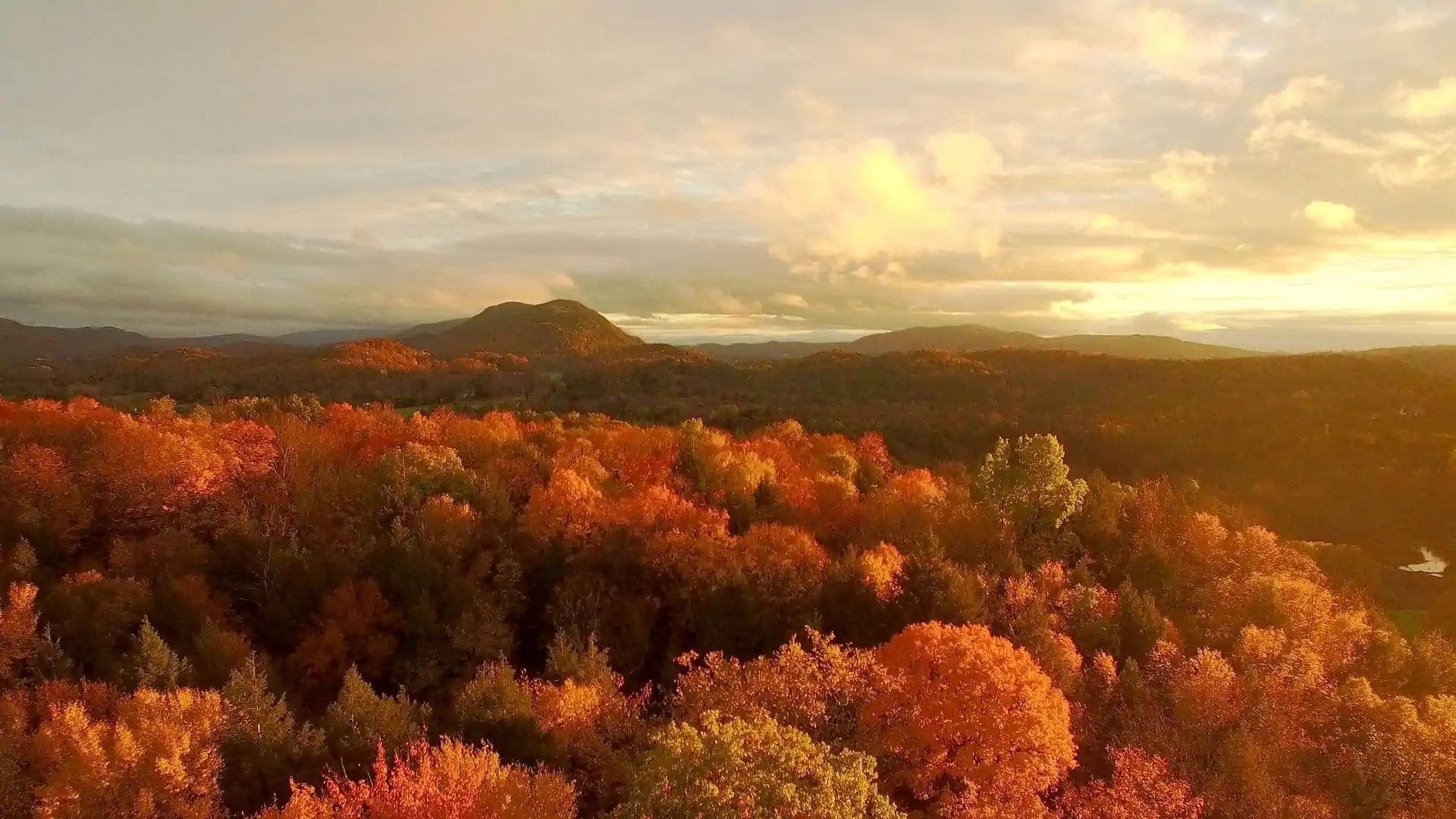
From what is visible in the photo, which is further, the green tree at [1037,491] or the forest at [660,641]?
the green tree at [1037,491]

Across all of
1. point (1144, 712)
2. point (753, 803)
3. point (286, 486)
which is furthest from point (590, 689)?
point (286, 486)

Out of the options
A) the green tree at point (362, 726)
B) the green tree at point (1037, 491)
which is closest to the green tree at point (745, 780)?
the green tree at point (362, 726)

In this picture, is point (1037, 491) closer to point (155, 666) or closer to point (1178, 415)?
point (155, 666)

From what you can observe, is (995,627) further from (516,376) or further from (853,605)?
(516,376)

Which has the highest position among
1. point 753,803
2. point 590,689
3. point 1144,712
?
point 753,803

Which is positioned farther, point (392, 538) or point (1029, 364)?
point (1029, 364)

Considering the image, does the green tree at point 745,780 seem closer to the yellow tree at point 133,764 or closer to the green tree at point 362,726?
the green tree at point 362,726
